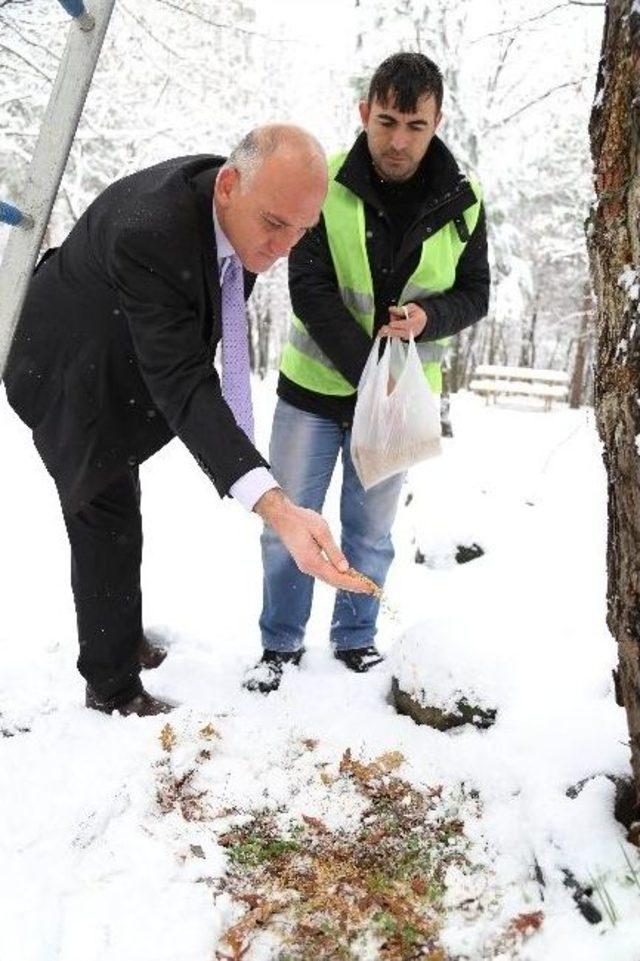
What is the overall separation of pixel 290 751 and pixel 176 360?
5.01 feet

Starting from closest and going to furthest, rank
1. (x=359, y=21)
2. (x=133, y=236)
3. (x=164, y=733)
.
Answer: (x=133, y=236)
(x=164, y=733)
(x=359, y=21)

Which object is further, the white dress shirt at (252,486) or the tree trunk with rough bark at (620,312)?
the white dress shirt at (252,486)

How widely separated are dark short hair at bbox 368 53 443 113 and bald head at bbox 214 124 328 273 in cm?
76

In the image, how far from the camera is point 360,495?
3.44 metres

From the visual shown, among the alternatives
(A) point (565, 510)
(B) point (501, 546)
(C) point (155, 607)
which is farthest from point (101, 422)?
(A) point (565, 510)

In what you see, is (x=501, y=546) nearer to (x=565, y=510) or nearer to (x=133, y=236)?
(x=565, y=510)

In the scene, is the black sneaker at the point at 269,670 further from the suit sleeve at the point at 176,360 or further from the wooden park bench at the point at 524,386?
the wooden park bench at the point at 524,386

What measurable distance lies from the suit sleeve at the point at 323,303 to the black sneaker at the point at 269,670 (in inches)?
54.7

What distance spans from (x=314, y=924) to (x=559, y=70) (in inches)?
583

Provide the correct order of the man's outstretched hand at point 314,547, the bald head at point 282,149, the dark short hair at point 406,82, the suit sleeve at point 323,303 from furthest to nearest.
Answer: the suit sleeve at point 323,303 < the dark short hair at point 406,82 < the bald head at point 282,149 < the man's outstretched hand at point 314,547

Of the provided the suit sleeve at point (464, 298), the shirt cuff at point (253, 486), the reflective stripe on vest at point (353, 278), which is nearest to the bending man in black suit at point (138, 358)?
the shirt cuff at point (253, 486)

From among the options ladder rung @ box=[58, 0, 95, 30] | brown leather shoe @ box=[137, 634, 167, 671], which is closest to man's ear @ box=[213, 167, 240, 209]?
ladder rung @ box=[58, 0, 95, 30]

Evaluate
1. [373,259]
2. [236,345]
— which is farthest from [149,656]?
[373,259]

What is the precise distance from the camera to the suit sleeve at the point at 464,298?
3.04 metres
